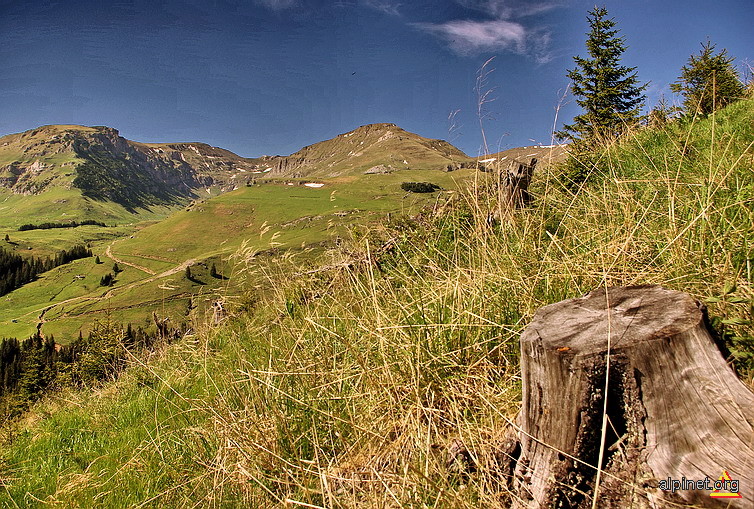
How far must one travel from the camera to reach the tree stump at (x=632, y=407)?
1.69 meters

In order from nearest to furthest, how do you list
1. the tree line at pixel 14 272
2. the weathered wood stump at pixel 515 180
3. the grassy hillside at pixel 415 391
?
1. the grassy hillside at pixel 415 391
2. the weathered wood stump at pixel 515 180
3. the tree line at pixel 14 272

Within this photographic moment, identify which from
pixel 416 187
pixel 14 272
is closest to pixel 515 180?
pixel 416 187

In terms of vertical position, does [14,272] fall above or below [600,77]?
below

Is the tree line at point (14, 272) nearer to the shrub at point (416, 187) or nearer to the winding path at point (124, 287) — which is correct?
the winding path at point (124, 287)

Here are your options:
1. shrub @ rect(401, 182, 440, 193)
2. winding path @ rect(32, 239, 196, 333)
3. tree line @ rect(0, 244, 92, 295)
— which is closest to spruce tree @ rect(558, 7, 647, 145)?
shrub @ rect(401, 182, 440, 193)

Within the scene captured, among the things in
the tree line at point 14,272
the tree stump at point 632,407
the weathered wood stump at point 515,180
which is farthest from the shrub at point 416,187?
the tree line at point 14,272

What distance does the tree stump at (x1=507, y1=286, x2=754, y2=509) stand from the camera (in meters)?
1.69

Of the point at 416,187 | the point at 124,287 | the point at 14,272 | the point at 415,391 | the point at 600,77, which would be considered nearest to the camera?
the point at 415,391

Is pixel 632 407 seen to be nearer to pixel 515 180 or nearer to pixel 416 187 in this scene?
pixel 515 180

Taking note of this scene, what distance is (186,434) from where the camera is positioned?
3703 mm

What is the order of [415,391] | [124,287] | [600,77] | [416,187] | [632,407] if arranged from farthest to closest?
[124,287]
[600,77]
[416,187]
[415,391]
[632,407]

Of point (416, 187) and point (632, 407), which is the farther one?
point (416, 187)

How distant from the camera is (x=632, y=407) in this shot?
75.9 inches

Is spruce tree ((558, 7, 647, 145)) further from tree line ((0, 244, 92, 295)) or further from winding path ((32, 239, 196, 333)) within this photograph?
tree line ((0, 244, 92, 295))
